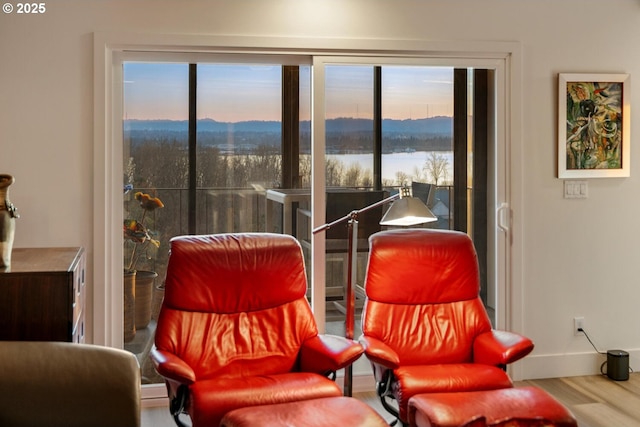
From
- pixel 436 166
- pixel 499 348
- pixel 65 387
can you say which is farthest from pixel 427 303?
pixel 65 387

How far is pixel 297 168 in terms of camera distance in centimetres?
437

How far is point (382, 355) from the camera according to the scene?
3289mm

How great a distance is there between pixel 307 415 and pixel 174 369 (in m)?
0.60

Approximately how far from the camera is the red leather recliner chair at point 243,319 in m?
3.31

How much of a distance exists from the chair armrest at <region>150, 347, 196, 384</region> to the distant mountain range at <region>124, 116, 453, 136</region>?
1537 mm

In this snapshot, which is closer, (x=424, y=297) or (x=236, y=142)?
(x=424, y=297)

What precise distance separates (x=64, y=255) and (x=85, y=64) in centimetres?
112

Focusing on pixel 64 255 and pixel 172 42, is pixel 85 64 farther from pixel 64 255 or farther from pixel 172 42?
pixel 64 255

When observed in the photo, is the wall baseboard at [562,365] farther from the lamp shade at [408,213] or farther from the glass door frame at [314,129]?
the lamp shade at [408,213]

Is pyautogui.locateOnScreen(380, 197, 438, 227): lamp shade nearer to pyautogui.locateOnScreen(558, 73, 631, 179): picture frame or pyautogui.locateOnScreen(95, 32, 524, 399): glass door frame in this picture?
pyautogui.locateOnScreen(95, 32, 524, 399): glass door frame

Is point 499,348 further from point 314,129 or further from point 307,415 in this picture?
point 314,129

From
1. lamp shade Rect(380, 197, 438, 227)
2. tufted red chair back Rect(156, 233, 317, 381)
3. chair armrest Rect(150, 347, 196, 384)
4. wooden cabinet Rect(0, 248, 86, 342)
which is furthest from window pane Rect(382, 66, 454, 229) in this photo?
wooden cabinet Rect(0, 248, 86, 342)

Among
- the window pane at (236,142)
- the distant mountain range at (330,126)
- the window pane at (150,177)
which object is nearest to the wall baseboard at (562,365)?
the distant mountain range at (330,126)

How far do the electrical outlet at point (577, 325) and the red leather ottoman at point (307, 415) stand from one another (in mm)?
2226
